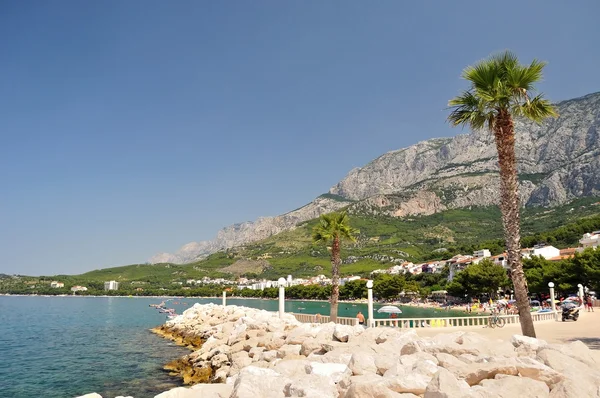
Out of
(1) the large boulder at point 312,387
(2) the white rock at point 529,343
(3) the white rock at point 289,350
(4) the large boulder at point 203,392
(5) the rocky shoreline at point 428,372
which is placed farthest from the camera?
(3) the white rock at point 289,350

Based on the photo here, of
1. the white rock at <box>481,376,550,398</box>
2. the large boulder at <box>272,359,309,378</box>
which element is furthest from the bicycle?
the white rock at <box>481,376,550,398</box>

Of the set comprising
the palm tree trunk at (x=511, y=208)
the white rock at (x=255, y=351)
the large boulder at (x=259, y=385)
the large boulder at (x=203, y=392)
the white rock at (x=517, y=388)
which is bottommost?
the white rock at (x=255, y=351)

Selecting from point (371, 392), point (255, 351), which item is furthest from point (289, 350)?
point (371, 392)

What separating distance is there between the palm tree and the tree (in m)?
56.7

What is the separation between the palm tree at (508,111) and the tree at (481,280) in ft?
186

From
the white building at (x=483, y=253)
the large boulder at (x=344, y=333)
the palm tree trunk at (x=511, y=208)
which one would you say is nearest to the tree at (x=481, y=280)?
the white building at (x=483, y=253)

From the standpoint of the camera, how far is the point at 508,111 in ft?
44.8

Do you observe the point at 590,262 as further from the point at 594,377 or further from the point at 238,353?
the point at 594,377

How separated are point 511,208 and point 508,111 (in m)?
3.32

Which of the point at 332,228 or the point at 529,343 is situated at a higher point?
the point at 332,228

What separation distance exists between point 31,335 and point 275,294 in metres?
96.0

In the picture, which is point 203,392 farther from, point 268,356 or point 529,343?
point 268,356

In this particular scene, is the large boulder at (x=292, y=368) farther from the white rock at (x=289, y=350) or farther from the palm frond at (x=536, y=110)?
the palm frond at (x=536, y=110)

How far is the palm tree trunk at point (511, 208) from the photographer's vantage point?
12.7 metres
